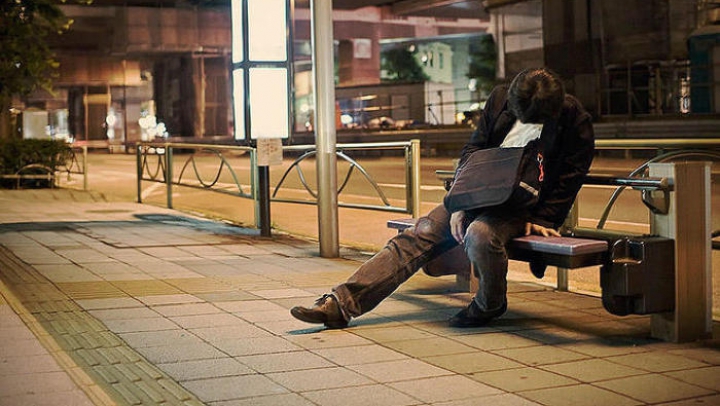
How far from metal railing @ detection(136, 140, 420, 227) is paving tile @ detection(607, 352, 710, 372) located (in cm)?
475

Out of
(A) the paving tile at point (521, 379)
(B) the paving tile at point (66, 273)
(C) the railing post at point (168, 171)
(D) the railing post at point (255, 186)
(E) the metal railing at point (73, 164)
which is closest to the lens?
(A) the paving tile at point (521, 379)

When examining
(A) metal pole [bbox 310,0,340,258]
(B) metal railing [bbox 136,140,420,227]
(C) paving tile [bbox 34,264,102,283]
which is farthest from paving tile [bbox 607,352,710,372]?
(B) metal railing [bbox 136,140,420,227]

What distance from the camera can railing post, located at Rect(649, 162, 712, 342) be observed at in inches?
236

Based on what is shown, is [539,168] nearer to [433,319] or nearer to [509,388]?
[433,319]

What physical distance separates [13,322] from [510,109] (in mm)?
3155

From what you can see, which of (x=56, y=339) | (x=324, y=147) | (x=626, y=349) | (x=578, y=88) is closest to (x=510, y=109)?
(x=626, y=349)

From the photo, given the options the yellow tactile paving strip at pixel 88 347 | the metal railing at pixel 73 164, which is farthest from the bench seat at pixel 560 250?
the metal railing at pixel 73 164

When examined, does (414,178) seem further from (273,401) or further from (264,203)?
(273,401)

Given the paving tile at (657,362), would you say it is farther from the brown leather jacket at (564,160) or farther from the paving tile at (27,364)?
the paving tile at (27,364)

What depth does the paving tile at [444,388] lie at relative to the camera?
15.8 ft

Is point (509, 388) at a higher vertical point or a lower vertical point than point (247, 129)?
lower

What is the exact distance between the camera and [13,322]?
6457 millimetres

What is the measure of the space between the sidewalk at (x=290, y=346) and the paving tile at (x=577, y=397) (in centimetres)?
1

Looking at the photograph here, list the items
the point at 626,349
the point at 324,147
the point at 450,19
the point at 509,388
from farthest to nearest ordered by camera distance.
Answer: the point at 450,19, the point at 324,147, the point at 626,349, the point at 509,388
